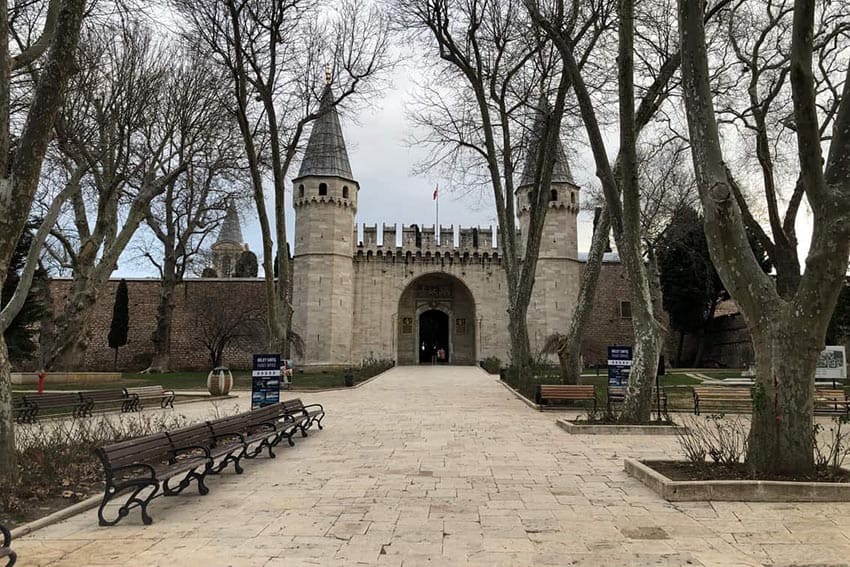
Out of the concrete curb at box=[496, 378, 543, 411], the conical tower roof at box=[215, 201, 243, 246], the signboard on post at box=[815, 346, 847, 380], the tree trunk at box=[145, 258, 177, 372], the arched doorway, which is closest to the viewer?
the concrete curb at box=[496, 378, 543, 411]

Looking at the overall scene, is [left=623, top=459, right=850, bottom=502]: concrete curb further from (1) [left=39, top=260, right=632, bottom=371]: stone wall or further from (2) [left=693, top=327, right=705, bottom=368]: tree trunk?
(2) [left=693, top=327, right=705, bottom=368]: tree trunk

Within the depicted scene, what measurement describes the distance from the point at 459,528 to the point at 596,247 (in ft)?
28.3

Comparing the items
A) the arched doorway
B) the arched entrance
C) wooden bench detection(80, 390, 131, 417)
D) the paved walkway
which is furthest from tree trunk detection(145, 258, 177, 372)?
the paved walkway

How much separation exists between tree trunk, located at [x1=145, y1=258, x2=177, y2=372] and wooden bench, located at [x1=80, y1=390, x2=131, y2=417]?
1321 cm

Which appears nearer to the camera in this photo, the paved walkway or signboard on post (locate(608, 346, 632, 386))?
the paved walkway

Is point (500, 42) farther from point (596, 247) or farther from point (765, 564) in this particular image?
point (765, 564)

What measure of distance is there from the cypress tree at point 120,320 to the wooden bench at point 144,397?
683 inches

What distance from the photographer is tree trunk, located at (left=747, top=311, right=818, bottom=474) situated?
5.24m

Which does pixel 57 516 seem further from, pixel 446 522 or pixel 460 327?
pixel 460 327

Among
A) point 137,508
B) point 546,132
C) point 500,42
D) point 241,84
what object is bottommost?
point 137,508

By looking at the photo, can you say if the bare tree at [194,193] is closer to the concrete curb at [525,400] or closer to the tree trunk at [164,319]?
the tree trunk at [164,319]

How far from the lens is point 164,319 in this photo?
25438mm

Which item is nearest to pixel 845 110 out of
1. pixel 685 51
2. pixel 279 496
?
pixel 685 51

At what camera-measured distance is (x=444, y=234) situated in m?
32.2
